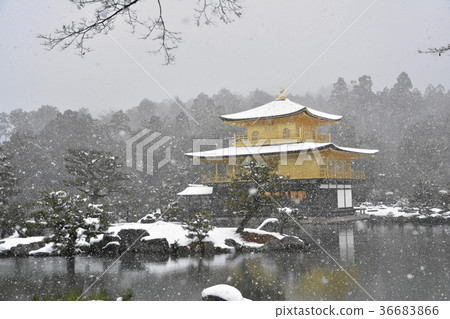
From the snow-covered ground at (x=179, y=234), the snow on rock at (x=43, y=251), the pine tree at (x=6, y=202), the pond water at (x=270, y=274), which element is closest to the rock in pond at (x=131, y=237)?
the snow-covered ground at (x=179, y=234)

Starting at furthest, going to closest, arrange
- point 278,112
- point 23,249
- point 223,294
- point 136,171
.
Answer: point 136,171, point 278,112, point 23,249, point 223,294

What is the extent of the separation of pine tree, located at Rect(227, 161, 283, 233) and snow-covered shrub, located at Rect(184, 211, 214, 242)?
1.76 metres

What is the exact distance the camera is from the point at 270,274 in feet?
27.6

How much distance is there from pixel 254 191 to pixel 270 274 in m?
5.28

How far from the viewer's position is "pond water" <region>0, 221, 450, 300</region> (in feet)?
22.7

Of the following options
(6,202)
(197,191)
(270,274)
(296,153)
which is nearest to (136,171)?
(197,191)

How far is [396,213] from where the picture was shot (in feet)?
73.4

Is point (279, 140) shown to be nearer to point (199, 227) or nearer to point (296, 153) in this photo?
point (296, 153)

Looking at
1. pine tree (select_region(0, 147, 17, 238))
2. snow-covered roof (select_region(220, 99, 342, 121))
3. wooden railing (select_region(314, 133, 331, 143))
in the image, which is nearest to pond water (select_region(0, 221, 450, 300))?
pine tree (select_region(0, 147, 17, 238))

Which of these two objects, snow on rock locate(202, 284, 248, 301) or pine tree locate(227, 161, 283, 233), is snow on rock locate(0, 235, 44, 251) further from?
snow on rock locate(202, 284, 248, 301)

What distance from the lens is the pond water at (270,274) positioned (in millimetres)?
6922
